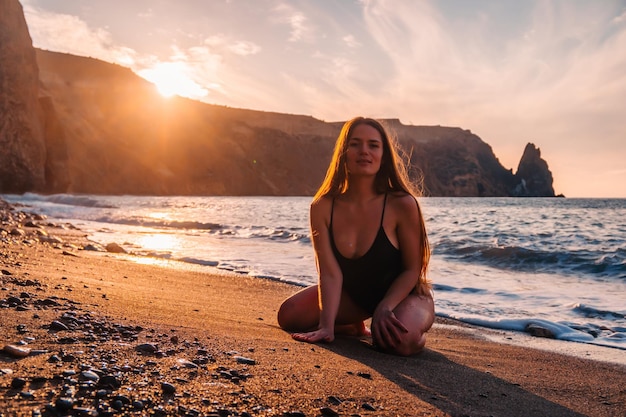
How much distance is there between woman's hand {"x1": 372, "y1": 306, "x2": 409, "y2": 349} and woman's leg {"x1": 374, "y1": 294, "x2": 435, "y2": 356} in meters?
0.03

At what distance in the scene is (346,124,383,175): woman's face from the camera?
10.4 ft

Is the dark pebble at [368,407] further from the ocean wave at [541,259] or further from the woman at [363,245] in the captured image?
the ocean wave at [541,259]

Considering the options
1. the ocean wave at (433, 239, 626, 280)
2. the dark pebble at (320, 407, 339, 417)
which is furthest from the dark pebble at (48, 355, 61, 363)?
the ocean wave at (433, 239, 626, 280)

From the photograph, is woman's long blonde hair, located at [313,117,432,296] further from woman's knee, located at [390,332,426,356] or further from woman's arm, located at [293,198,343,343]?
woman's knee, located at [390,332,426,356]

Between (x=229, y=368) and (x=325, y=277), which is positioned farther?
→ (x=325, y=277)

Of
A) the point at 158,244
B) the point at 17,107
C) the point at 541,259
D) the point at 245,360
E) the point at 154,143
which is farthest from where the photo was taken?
the point at 154,143

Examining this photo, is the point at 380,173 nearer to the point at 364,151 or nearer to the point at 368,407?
the point at 364,151

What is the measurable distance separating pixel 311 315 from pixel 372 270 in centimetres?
52

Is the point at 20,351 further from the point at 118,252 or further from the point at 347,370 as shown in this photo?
the point at 118,252

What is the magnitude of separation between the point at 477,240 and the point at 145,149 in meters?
56.4

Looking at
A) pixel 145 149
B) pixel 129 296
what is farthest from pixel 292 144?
pixel 129 296

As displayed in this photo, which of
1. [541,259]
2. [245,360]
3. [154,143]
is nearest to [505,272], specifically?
[541,259]

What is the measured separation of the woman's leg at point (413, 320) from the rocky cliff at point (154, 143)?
23159mm

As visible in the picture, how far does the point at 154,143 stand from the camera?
2507 inches
